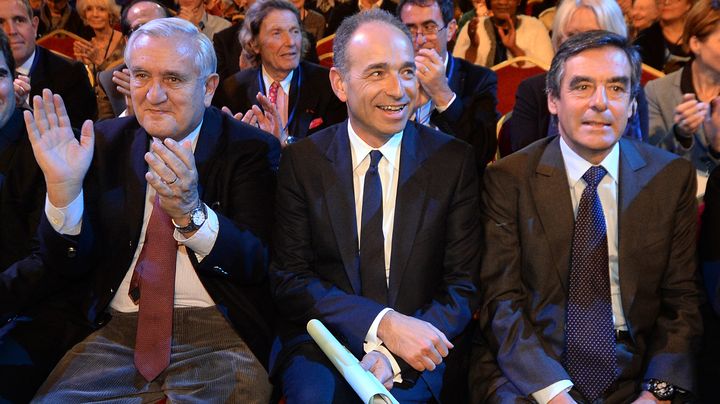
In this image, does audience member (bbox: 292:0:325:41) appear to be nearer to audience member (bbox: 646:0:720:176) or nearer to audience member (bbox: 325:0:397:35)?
audience member (bbox: 325:0:397:35)

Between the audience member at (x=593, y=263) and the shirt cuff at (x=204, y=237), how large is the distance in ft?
2.45

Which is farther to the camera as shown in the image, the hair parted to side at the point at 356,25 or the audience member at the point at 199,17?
the audience member at the point at 199,17

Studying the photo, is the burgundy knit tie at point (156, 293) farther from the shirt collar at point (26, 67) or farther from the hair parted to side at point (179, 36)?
the shirt collar at point (26, 67)

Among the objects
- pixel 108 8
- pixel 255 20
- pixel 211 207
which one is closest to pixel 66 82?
pixel 255 20

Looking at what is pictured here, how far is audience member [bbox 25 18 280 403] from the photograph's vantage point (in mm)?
2160

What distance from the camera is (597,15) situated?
321 centimetres

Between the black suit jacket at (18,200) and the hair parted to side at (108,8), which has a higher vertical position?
the hair parted to side at (108,8)

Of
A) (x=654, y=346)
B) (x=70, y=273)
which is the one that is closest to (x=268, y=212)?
(x=70, y=273)

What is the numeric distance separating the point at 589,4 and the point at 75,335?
2306mm

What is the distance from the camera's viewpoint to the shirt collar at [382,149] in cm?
232

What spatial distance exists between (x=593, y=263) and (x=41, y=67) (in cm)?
310

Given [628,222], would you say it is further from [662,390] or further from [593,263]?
[662,390]

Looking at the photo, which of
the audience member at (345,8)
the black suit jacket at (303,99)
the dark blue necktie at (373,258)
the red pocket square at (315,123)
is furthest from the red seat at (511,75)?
the dark blue necktie at (373,258)

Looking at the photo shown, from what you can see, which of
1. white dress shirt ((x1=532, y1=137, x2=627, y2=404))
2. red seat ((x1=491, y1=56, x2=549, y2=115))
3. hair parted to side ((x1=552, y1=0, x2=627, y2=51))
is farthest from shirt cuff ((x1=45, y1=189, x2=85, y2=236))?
red seat ((x1=491, y1=56, x2=549, y2=115))
